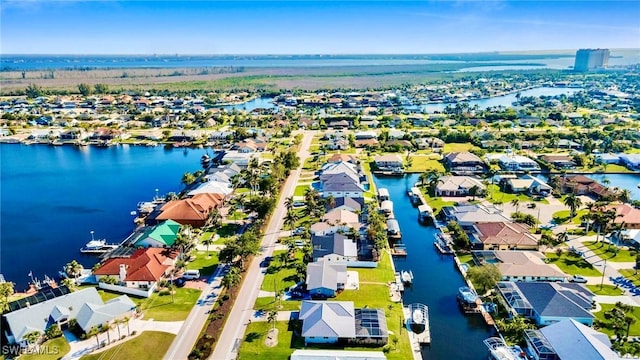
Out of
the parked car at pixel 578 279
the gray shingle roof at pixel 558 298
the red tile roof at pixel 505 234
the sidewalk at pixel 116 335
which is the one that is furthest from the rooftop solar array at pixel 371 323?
the parked car at pixel 578 279

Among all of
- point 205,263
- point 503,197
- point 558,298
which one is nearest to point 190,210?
point 205,263

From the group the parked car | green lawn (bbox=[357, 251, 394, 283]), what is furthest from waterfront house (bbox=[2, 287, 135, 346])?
the parked car

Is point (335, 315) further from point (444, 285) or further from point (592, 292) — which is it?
point (592, 292)

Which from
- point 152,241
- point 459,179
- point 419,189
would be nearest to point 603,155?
point 459,179

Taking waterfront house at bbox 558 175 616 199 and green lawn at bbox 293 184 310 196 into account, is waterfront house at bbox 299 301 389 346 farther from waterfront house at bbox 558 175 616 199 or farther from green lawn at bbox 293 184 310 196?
waterfront house at bbox 558 175 616 199

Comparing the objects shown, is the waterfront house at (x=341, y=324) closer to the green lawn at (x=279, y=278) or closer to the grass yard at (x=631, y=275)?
the green lawn at (x=279, y=278)
